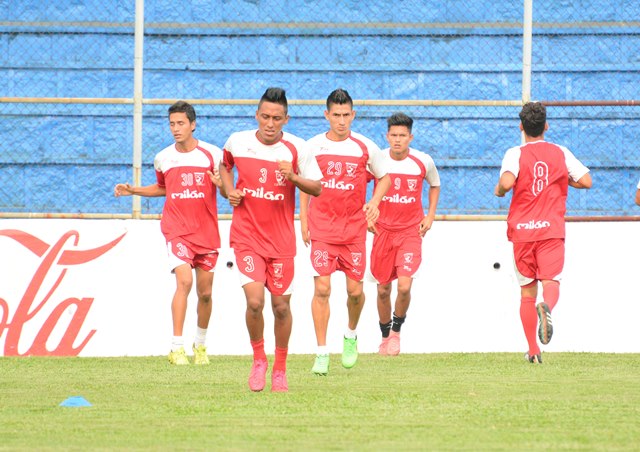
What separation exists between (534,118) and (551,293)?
1.46 m

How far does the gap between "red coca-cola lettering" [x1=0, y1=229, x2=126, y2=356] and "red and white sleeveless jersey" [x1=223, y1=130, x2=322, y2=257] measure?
4.44 m

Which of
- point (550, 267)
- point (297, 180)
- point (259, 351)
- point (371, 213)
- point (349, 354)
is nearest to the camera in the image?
point (297, 180)

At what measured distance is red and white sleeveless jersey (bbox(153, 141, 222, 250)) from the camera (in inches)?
447

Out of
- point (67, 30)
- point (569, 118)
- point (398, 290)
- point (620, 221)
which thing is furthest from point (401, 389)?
point (67, 30)

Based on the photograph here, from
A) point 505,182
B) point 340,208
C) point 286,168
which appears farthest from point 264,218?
point 505,182

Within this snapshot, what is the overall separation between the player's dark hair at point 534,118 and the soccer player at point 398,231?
1.54 metres

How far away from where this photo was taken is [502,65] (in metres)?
16.7

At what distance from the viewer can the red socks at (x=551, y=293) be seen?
10.4m

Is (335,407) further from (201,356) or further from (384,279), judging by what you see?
(384,279)

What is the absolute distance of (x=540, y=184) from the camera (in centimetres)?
1073

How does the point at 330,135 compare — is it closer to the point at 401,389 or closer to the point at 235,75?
the point at 401,389

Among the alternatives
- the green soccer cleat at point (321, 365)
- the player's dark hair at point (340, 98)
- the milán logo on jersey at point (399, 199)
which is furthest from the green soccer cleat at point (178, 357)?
the player's dark hair at point (340, 98)

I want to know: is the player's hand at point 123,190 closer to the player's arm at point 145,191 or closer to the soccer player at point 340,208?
the player's arm at point 145,191

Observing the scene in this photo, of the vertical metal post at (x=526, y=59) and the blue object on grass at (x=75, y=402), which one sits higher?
the vertical metal post at (x=526, y=59)
